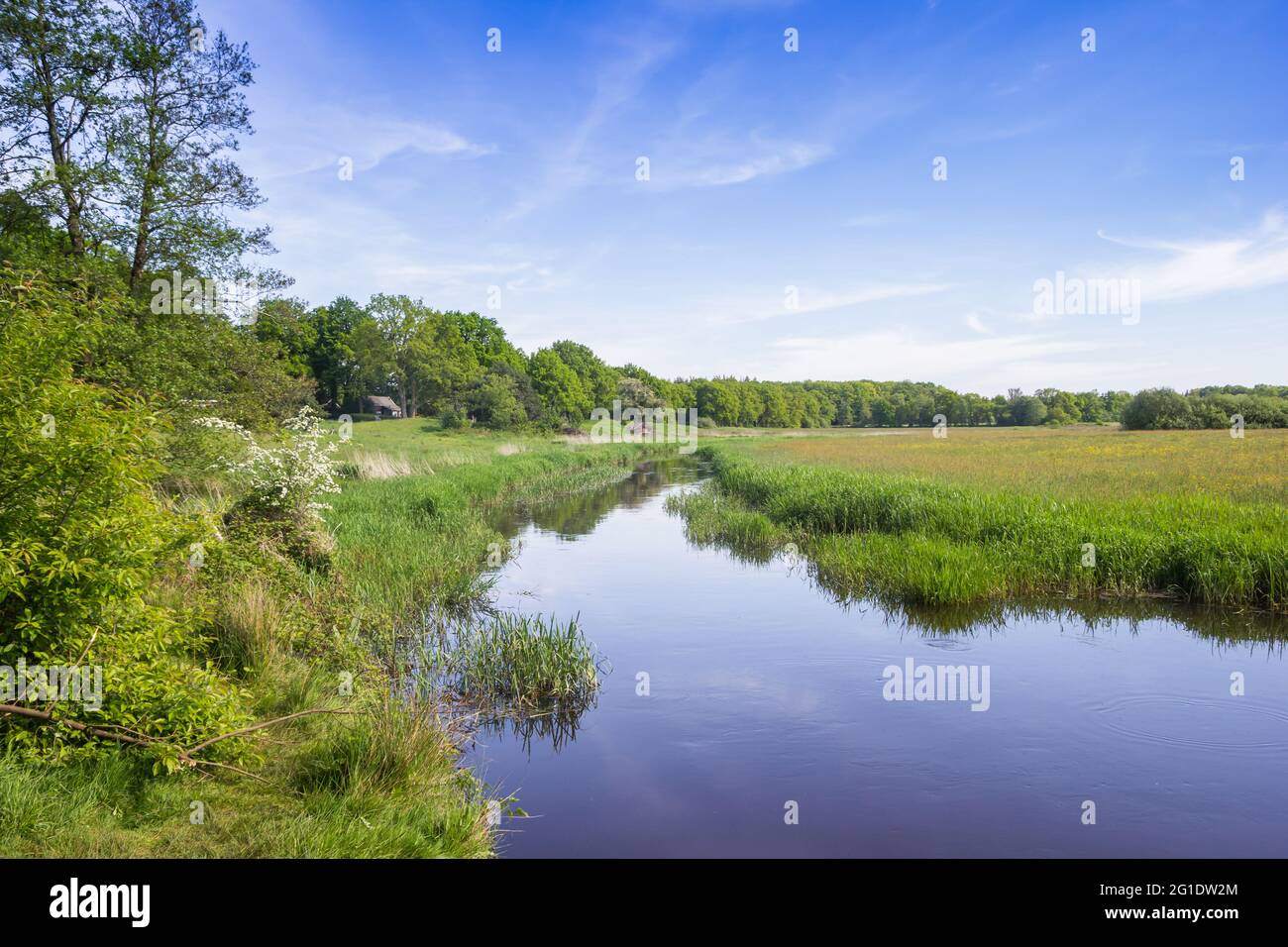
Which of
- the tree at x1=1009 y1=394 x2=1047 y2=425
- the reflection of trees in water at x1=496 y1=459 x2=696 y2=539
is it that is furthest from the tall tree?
the tree at x1=1009 y1=394 x2=1047 y2=425

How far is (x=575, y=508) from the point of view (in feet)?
92.3

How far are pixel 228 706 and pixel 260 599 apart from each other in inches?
121

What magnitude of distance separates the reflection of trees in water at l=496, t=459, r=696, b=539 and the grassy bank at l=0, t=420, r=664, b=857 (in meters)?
8.15

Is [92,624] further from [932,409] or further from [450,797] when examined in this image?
[932,409]

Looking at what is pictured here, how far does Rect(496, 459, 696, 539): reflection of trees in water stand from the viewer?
2331cm

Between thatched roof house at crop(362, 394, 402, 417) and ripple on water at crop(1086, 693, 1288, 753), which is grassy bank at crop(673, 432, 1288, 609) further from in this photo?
thatched roof house at crop(362, 394, 402, 417)

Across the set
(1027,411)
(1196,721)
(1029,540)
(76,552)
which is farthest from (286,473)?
(1027,411)

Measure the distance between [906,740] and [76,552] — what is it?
24.8ft

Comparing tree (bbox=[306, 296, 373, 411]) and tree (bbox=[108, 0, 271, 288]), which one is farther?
tree (bbox=[306, 296, 373, 411])

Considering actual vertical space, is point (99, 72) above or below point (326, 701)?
above

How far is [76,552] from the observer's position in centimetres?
483

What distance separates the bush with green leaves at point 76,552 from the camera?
471cm

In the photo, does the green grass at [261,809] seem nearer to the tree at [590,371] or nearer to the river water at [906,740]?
the river water at [906,740]
